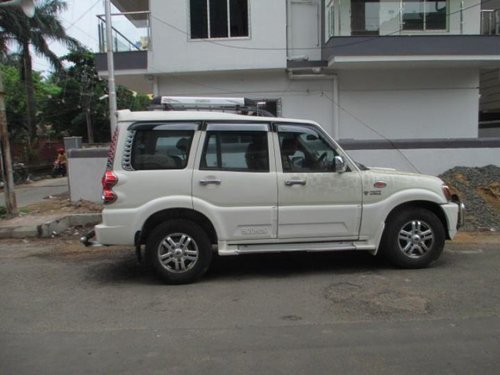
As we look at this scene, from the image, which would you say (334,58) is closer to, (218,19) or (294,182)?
(218,19)

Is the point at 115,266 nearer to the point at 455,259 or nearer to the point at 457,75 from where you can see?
the point at 455,259

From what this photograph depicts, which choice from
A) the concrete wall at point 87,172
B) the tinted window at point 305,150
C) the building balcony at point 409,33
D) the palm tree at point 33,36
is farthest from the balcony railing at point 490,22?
the palm tree at point 33,36

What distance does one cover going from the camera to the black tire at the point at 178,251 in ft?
21.9

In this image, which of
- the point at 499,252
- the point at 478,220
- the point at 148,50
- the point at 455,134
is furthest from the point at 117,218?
the point at 455,134

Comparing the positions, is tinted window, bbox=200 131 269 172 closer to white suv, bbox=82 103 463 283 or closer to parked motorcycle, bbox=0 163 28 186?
white suv, bbox=82 103 463 283

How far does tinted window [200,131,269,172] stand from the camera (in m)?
6.84

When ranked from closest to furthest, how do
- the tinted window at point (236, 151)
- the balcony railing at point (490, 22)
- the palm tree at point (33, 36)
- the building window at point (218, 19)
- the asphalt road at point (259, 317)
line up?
the asphalt road at point (259, 317), the tinted window at point (236, 151), the building window at point (218, 19), the balcony railing at point (490, 22), the palm tree at point (33, 36)

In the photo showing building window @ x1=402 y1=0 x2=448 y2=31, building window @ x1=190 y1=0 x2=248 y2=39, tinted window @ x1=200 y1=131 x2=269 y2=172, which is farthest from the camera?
building window @ x1=190 y1=0 x2=248 y2=39

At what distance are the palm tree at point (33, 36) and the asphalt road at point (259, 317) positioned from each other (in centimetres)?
2302

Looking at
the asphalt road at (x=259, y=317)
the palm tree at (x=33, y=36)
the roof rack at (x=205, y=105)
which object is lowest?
the asphalt road at (x=259, y=317)

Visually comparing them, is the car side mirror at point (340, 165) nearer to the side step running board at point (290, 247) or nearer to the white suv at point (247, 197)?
the white suv at point (247, 197)

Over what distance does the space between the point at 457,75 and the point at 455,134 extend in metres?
1.72

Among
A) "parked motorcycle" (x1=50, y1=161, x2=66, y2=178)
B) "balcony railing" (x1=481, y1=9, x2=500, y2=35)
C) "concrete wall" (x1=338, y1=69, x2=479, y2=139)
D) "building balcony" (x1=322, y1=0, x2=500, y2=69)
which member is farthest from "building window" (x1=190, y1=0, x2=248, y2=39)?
"parked motorcycle" (x1=50, y1=161, x2=66, y2=178)

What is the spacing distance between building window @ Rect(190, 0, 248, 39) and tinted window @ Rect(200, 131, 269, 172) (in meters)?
10.2
